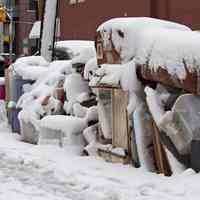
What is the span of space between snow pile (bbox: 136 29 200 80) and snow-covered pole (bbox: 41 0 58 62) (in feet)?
22.8

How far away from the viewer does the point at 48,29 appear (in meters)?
14.4

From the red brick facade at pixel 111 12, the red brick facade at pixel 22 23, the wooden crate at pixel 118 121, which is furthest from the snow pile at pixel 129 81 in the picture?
the red brick facade at pixel 22 23

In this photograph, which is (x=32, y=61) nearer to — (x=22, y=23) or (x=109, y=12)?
(x=109, y=12)

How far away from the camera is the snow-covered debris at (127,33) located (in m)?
7.60

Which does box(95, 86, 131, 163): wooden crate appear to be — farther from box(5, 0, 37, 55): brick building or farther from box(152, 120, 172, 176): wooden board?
box(5, 0, 37, 55): brick building

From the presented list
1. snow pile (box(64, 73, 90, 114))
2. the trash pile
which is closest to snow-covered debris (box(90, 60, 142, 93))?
the trash pile

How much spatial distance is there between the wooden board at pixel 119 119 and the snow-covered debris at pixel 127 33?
1.48 feet

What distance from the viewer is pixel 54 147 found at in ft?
29.6

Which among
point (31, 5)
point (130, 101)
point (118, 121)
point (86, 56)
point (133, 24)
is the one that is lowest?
point (31, 5)

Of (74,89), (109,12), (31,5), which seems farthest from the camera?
(31,5)

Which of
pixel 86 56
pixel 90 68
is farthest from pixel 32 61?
pixel 90 68

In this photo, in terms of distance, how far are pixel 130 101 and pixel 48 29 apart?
721 centimetres

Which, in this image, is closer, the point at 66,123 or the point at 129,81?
the point at 129,81

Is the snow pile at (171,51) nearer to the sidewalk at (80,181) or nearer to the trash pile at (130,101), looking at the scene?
the trash pile at (130,101)
